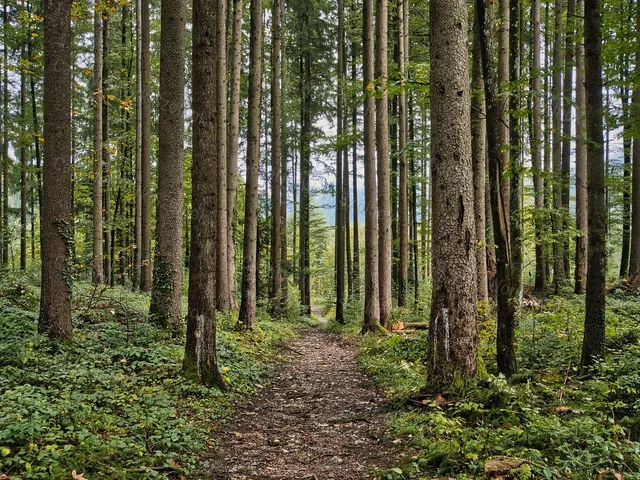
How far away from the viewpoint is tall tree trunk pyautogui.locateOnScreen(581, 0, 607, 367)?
5746mm

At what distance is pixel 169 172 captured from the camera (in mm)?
9070

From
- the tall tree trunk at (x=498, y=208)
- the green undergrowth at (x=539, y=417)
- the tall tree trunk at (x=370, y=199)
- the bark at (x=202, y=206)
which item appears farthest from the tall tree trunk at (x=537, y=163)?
the bark at (x=202, y=206)

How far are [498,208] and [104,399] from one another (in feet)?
18.9

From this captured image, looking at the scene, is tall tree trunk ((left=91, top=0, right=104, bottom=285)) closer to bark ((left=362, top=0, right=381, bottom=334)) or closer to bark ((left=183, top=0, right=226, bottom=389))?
bark ((left=362, top=0, right=381, bottom=334))

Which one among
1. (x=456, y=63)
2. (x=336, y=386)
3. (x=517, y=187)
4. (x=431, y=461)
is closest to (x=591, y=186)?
(x=517, y=187)

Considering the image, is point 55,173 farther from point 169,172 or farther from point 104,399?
point 104,399

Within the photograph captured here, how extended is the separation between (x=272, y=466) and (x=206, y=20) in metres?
6.27

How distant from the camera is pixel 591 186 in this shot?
5.82 m

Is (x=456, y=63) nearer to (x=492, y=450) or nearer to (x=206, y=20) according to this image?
(x=206, y=20)

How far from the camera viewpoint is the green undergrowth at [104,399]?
3840 mm

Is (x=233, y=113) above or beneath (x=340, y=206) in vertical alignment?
above

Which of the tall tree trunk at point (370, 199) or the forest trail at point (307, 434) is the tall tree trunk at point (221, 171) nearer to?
the tall tree trunk at point (370, 199)

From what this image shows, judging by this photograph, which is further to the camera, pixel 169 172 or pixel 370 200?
pixel 370 200

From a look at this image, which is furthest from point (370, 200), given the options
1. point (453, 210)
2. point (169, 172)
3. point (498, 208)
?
point (453, 210)
